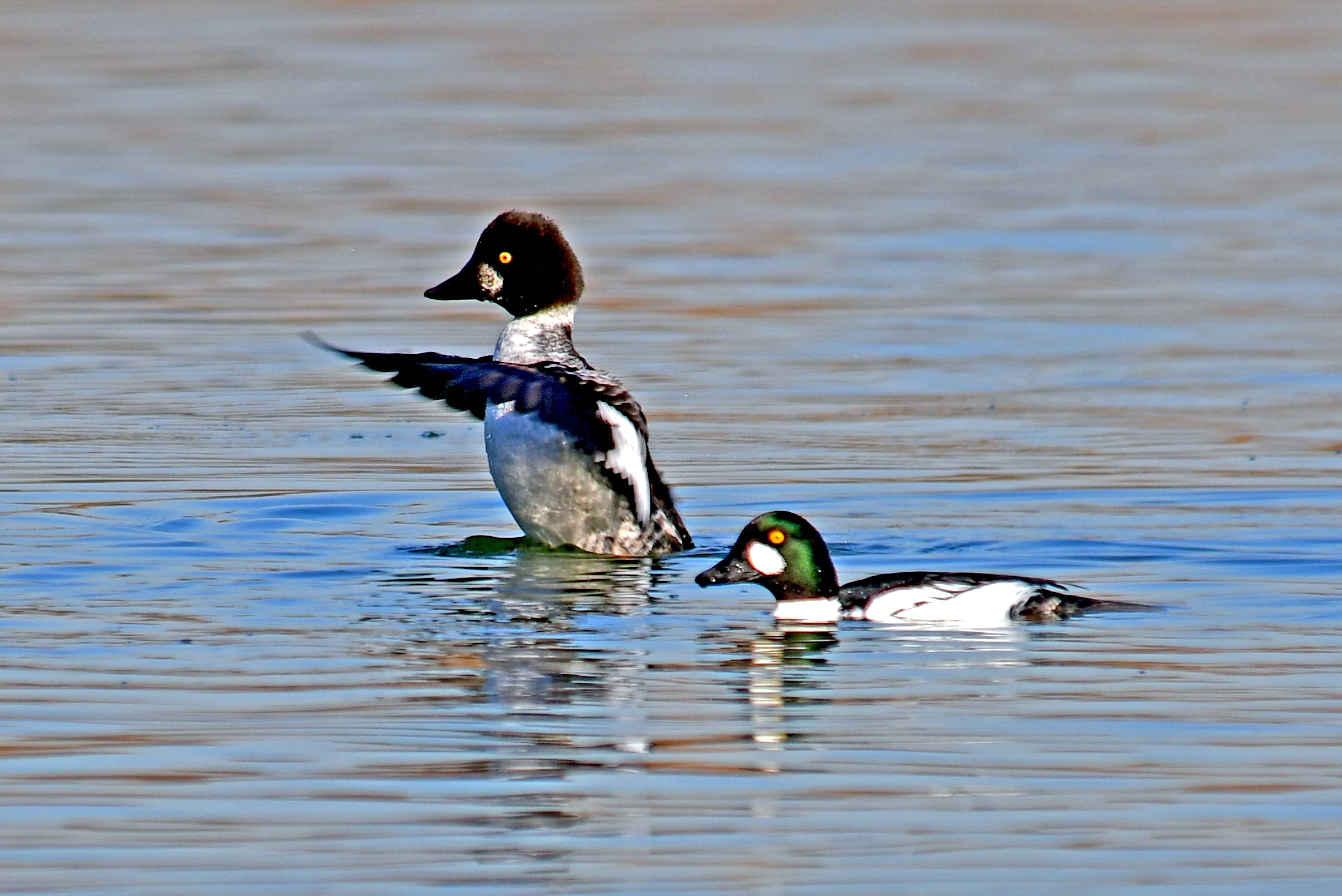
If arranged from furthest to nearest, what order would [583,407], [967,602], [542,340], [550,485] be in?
[542,340], [550,485], [583,407], [967,602]

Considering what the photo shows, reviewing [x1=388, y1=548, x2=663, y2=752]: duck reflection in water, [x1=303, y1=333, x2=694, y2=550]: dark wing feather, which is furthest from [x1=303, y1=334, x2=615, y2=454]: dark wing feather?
[x1=388, y1=548, x2=663, y2=752]: duck reflection in water

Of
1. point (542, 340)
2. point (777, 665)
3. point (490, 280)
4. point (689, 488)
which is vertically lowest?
point (777, 665)

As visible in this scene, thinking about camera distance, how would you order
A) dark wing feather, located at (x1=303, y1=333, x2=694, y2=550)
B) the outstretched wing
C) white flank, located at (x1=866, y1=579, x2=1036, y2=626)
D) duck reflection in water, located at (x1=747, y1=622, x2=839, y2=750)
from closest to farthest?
duck reflection in water, located at (x1=747, y1=622, x2=839, y2=750)
white flank, located at (x1=866, y1=579, x2=1036, y2=626)
dark wing feather, located at (x1=303, y1=333, x2=694, y2=550)
the outstretched wing

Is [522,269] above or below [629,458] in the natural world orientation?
above

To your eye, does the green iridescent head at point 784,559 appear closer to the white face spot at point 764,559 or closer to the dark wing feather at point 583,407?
the white face spot at point 764,559

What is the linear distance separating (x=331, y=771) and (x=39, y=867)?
960 mm

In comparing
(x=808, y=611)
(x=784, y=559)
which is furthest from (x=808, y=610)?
(x=784, y=559)

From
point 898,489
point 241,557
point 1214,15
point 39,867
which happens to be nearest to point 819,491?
point 898,489

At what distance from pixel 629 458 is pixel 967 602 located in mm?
2027

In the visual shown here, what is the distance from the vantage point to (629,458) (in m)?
10.0

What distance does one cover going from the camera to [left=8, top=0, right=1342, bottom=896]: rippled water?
588cm

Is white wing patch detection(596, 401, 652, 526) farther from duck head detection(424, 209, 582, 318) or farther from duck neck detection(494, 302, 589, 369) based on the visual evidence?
duck head detection(424, 209, 582, 318)

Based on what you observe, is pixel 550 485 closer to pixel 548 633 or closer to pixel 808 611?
pixel 808 611

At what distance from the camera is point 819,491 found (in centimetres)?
1102
